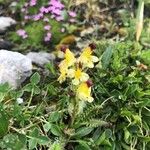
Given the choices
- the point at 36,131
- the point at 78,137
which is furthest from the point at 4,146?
the point at 78,137

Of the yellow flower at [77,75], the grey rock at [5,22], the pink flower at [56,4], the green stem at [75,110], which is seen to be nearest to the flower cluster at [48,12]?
the pink flower at [56,4]

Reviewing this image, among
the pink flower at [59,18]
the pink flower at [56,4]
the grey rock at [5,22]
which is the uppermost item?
the pink flower at [56,4]

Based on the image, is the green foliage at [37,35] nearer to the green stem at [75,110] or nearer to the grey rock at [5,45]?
the grey rock at [5,45]

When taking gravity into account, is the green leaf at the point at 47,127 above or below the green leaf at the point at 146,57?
below

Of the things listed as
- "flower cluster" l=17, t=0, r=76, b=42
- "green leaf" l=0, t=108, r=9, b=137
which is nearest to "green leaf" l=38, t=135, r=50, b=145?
"green leaf" l=0, t=108, r=9, b=137

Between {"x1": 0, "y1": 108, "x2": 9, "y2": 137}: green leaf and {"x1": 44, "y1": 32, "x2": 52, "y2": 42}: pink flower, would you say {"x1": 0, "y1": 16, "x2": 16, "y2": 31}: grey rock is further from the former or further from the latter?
{"x1": 0, "y1": 108, "x2": 9, "y2": 137}: green leaf

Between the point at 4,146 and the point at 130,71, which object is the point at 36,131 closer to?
the point at 4,146
